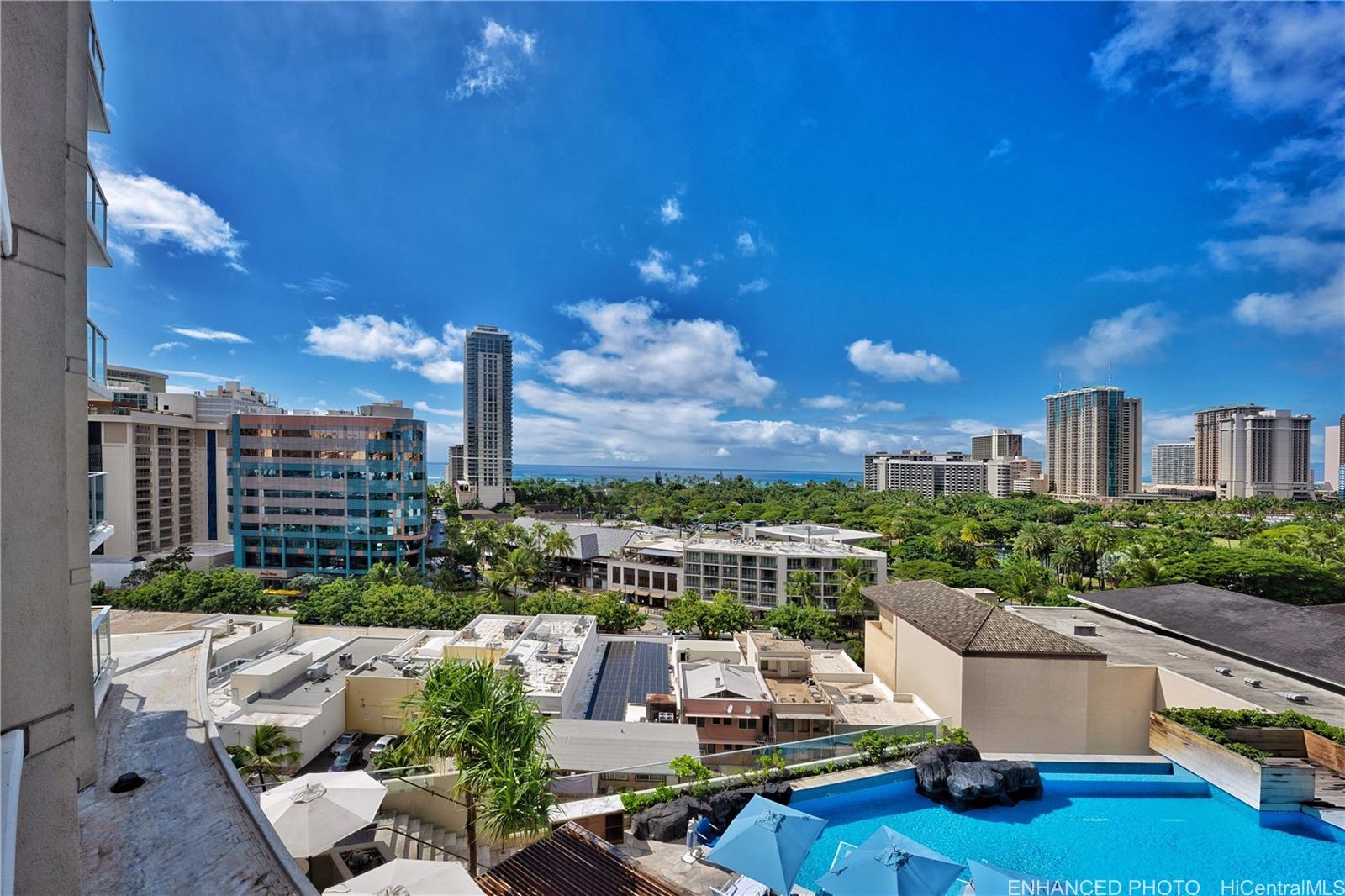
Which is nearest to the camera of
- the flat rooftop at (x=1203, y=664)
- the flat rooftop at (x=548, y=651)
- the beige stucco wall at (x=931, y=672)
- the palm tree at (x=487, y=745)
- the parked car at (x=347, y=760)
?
the palm tree at (x=487, y=745)

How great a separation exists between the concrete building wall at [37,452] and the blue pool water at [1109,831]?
1054 centimetres

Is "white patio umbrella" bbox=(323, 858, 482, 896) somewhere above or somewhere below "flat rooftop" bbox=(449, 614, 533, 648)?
above

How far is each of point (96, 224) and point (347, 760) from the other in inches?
640

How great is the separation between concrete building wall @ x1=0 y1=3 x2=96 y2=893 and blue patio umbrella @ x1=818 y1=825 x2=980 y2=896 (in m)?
8.15

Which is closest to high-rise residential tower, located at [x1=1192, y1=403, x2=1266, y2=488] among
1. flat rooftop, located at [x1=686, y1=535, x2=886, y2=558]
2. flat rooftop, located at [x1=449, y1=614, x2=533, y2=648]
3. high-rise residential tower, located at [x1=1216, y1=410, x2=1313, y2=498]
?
high-rise residential tower, located at [x1=1216, y1=410, x2=1313, y2=498]

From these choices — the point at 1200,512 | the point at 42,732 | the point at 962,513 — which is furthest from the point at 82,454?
the point at 1200,512

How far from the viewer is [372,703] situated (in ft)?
60.7

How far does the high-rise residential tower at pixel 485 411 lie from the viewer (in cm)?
12212

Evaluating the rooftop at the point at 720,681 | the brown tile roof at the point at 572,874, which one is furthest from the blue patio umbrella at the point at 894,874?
the rooftop at the point at 720,681

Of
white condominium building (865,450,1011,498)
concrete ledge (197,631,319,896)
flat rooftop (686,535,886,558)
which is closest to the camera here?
concrete ledge (197,631,319,896)

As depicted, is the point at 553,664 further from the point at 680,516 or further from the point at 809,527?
the point at 680,516

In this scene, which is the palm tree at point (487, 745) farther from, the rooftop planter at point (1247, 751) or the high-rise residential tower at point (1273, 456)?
the high-rise residential tower at point (1273, 456)

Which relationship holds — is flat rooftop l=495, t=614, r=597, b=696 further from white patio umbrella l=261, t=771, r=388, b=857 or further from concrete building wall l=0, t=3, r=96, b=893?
concrete building wall l=0, t=3, r=96, b=893

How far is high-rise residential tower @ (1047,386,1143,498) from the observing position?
418 feet
